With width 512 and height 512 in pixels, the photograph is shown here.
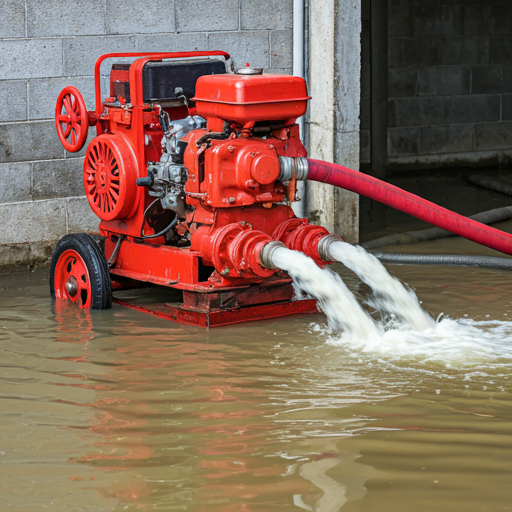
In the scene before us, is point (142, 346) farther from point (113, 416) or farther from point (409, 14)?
point (409, 14)

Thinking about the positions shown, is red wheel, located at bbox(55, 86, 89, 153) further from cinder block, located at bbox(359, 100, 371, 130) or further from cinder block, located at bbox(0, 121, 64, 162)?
cinder block, located at bbox(359, 100, 371, 130)

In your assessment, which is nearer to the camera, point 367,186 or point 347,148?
point 367,186

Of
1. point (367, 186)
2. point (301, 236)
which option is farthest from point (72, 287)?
point (367, 186)

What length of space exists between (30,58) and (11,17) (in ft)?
0.92

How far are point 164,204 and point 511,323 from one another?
1.90 m

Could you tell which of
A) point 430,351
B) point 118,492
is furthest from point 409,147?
point 118,492

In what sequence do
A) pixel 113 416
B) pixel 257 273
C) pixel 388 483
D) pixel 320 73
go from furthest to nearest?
pixel 320 73 → pixel 257 273 → pixel 113 416 → pixel 388 483

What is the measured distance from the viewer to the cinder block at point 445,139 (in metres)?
10.4

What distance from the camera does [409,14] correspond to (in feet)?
33.9

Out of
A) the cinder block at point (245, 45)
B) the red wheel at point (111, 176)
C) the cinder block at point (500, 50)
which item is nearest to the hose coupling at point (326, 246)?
the red wheel at point (111, 176)

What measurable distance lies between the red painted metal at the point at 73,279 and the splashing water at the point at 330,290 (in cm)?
126

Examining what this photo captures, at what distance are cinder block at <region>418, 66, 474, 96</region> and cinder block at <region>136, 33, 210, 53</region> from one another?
456 centimetres

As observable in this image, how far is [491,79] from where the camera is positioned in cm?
1066

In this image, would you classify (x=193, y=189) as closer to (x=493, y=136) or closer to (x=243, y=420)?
(x=243, y=420)
